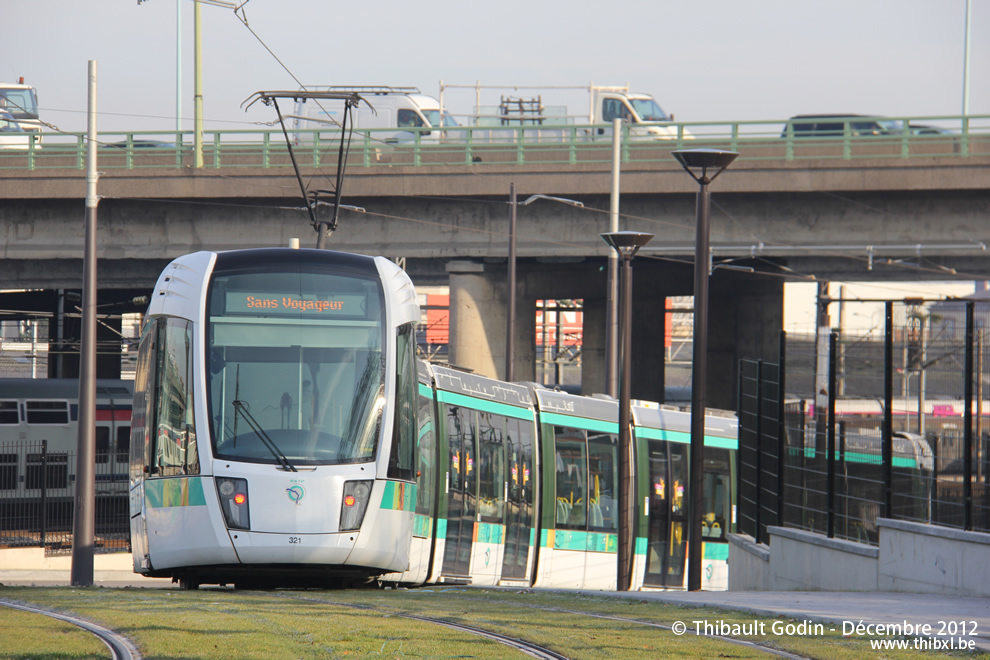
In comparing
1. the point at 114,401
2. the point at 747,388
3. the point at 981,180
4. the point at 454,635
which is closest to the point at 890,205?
the point at 981,180

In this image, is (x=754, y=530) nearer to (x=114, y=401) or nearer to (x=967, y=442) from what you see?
(x=967, y=442)

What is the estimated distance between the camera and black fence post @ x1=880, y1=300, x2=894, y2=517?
12.0 meters

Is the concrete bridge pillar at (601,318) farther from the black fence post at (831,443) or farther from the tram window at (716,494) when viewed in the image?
the black fence post at (831,443)

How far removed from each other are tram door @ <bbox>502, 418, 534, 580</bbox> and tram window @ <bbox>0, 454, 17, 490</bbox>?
1582 centimetres

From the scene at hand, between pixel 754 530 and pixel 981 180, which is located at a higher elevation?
pixel 981 180

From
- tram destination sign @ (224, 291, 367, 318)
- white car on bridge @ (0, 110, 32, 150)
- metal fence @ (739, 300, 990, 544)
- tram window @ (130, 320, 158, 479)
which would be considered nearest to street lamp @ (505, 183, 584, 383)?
white car on bridge @ (0, 110, 32, 150)

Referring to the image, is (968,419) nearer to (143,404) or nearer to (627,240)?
(627,240)

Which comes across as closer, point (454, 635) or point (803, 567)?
point (454, 635)

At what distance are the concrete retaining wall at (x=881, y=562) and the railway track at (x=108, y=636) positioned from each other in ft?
24.4

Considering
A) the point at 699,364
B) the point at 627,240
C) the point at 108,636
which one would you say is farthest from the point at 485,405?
the point at 108,636

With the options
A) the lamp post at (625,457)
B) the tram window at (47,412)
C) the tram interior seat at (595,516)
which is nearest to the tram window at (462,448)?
the lamp post at (625,457)

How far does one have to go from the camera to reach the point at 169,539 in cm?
1078

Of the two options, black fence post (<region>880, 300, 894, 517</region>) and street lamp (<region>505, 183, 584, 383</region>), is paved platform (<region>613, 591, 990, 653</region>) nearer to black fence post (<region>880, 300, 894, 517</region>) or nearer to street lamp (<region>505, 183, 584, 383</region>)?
black fence post (<region>880, 300, 894, 517</region>)

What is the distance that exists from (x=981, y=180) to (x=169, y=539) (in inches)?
845
